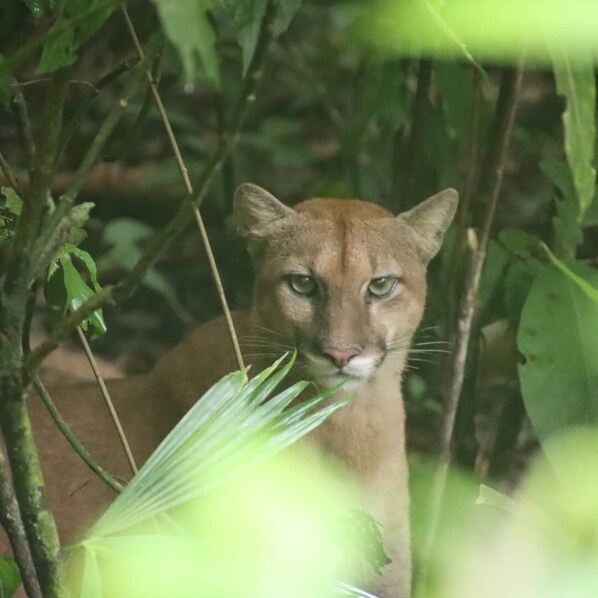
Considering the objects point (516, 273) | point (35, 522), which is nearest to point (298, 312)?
point (516, 273)

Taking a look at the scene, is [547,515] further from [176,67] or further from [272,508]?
[176,67]

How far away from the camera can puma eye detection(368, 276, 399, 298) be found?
8.55 feet

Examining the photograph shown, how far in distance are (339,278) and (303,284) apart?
0.10 meters

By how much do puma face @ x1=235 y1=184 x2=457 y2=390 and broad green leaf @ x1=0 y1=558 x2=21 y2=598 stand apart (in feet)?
2.93

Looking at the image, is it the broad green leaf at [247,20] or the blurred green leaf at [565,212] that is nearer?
the broad green leaf at [247,20]

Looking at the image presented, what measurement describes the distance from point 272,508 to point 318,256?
2.82ft

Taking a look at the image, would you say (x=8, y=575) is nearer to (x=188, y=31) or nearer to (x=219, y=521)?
(x=219, y=521)

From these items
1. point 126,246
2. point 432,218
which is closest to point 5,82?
point 432,218

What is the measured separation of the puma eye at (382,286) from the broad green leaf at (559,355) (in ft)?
1.07

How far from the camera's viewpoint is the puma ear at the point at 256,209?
2.71 meters

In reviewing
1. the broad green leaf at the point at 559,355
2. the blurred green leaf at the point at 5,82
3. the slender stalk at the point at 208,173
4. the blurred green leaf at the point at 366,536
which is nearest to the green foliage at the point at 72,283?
the blurred green leaf at the point at 5,82

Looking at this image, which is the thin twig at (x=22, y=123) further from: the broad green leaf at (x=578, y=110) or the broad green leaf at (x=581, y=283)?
the broad green leaf at (x=581, y=283)

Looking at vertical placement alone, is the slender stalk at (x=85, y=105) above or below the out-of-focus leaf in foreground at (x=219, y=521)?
above

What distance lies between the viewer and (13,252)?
4.56 feet
